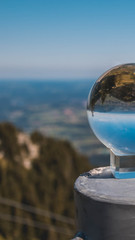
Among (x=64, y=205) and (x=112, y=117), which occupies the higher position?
(x=112, y=117)

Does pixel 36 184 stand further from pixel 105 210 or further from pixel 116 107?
pixel 105 210

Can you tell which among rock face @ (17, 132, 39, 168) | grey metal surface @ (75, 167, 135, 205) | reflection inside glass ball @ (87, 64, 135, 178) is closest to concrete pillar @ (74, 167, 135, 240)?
grey metal surface @ (75, 167, 135, 205)

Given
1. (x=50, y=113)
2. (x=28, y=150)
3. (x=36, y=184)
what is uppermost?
(x=28, y=150)

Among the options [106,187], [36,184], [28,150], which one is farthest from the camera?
[28,150]

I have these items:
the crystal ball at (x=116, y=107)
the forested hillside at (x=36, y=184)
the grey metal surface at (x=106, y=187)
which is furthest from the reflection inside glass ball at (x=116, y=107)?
the forested hillside at (x=36, y=184)

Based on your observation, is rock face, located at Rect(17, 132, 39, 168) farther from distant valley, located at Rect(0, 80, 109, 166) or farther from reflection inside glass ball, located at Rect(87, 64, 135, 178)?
reflection inside glass ball, located at Rect(87, 64, 135, 178)

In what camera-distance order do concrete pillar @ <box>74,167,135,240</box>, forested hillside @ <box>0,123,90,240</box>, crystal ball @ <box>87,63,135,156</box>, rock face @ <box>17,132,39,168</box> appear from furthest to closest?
1. rock face @ <box>17,132,39,168</box>
2. forested hillside @ <box>0,123,90,240</box>
3. crystal ball @ <box>87,63,135,156</box>
4. concrete pillar @ <box>74,167,135,240</box>

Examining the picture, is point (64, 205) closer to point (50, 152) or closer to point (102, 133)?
point (50, 152)

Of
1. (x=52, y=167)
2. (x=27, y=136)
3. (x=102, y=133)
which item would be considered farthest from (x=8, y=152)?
(x=102, y=133)

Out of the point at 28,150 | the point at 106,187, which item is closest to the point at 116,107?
the point at 106,187
